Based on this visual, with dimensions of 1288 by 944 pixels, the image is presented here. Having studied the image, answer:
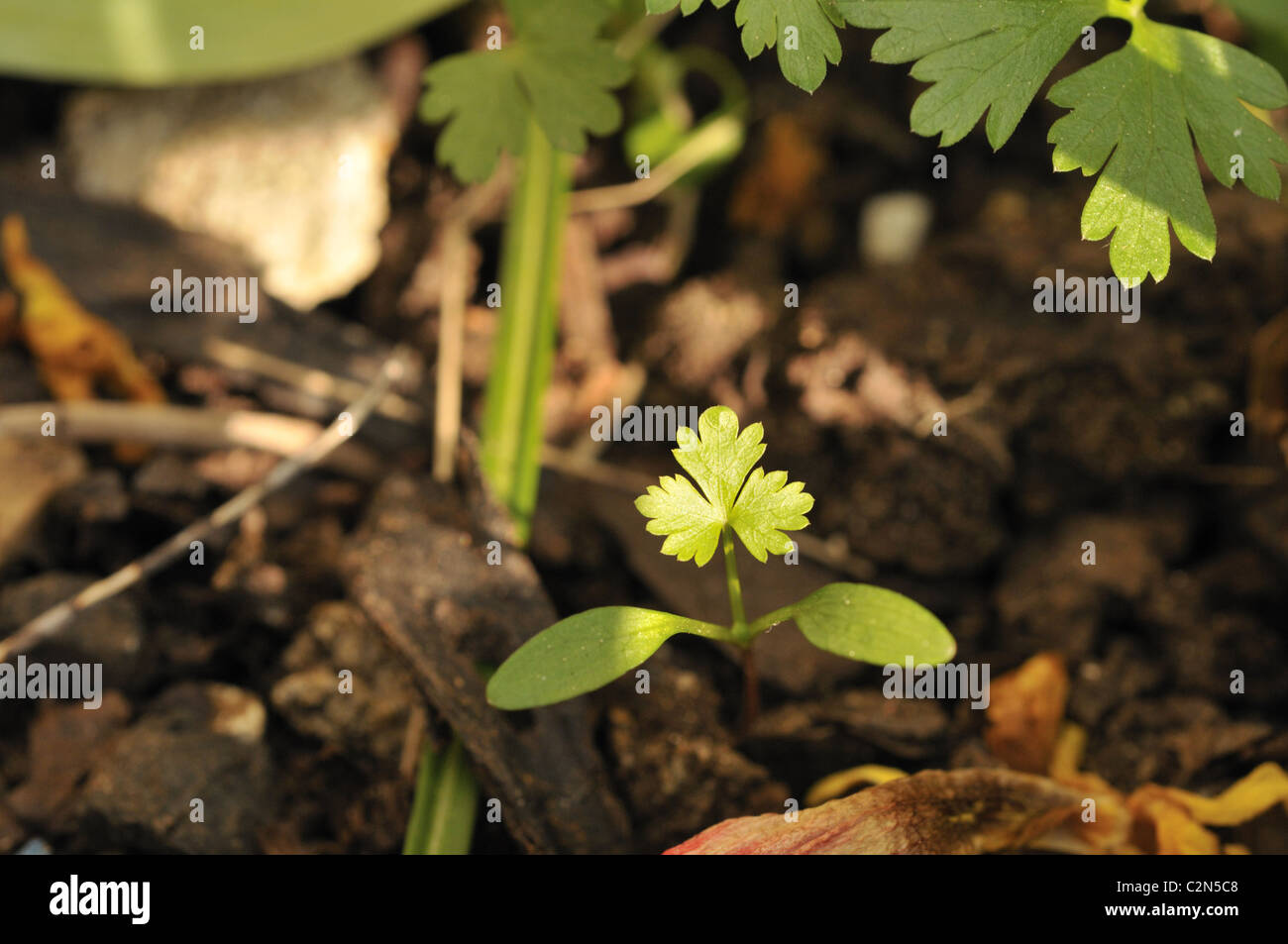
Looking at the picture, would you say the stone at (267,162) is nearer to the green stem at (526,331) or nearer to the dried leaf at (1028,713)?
the green stem at (526,331)

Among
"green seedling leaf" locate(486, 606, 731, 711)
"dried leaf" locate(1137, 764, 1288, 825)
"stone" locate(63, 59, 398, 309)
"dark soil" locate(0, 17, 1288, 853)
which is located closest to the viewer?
"green seedling leaf" locate(486, 606, 731, 711)

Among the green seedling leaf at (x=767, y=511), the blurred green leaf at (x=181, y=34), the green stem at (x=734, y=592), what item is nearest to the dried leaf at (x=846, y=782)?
the green stem at (x=734, y=592)

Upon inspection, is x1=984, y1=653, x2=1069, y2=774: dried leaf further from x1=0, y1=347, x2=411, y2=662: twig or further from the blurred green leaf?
the blurred green leaf

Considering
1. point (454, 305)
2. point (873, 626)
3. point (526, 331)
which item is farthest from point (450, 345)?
point (873, 626)

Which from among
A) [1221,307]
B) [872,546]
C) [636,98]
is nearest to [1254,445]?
[1221,307]

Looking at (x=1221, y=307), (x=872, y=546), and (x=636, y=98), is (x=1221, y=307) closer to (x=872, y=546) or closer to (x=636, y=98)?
(x=872, y=546)

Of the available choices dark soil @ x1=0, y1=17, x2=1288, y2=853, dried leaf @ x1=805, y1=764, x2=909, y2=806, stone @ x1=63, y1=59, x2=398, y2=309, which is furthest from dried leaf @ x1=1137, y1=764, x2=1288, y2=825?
stone @ x1=63, y1=59, x2=398, y2=309
